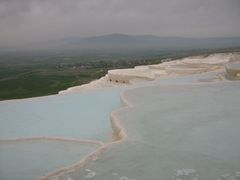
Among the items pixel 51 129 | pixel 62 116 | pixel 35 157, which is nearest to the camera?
pixel 35 157

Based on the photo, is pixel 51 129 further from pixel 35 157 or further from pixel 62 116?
pixel 35 157

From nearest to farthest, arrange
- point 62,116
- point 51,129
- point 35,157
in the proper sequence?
point 35,157, point 51,129, point 62,116

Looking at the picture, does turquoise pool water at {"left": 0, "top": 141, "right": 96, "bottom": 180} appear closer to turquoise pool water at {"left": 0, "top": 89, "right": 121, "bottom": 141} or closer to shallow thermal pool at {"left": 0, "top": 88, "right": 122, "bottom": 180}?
shallow thermal pool at {"left": 0, "top": 88, "right": 122, "bottom": 180}

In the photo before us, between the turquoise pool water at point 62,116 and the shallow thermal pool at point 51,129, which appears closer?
the shallow thermal pool at point 51,129

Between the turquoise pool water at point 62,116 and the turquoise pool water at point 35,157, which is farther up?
the turquoise pool water at point 62,116

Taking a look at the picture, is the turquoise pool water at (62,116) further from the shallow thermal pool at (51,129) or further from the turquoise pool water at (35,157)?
the turquoise pool water at (35,157)

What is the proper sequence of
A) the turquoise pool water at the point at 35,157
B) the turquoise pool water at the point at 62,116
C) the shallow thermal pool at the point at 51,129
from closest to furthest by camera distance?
the turquoise pool water at the point at 35,157 < the shallow thermal pool at the point at 51,129 < the turquoise pool water at the point at 62,116

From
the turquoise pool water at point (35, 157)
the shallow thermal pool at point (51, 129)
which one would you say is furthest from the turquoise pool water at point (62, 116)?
the turquoise pool water at point (35, 157)

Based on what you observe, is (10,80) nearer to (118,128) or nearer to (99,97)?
(99,97)

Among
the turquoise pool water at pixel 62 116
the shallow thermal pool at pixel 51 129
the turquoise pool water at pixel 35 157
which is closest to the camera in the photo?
the turquoise pool water at pixel 35 157

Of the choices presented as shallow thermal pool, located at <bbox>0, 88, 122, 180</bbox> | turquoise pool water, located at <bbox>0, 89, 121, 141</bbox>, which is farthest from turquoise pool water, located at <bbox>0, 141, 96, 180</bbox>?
turquoise pool water, located at <bbox>0, 89, 121, 141</bbox>

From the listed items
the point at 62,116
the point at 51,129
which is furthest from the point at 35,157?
the point at 62,116
